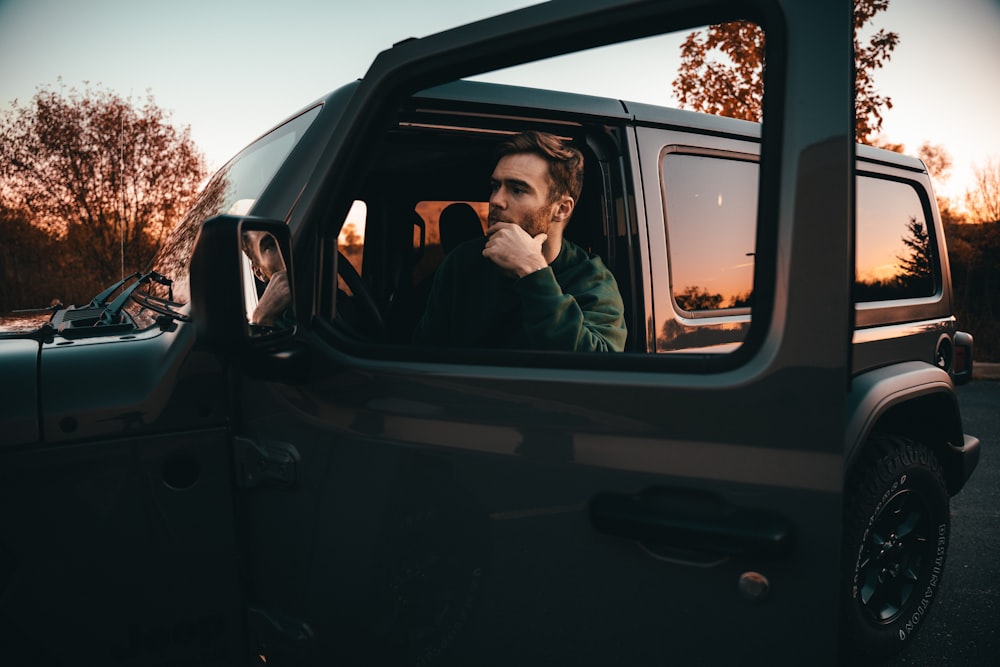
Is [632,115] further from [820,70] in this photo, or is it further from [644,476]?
[644,476]

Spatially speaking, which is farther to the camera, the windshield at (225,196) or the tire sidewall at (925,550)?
the tire sidewall at (925,550)

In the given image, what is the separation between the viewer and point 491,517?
4.45ft

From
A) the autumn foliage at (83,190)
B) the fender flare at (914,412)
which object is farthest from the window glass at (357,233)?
the autumn foliage at (83,190)

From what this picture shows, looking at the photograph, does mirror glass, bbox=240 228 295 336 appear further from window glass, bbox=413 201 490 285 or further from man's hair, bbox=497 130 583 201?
window glass, bbox=413 201 490 285

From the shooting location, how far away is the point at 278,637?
1540 millimetres

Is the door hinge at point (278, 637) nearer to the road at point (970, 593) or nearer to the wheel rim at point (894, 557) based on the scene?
the wheel rim at point (894, 557)

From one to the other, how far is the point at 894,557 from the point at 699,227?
1.47m

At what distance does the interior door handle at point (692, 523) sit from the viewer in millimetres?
1135

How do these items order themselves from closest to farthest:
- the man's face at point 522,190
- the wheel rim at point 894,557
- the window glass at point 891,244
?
the man's face at point 522,190, the wheel rim at point 894,557, the window glass at point 891,244

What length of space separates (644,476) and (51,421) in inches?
47.4

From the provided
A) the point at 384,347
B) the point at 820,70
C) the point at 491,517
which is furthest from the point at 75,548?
the point at 820,70

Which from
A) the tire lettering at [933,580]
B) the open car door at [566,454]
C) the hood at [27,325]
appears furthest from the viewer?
the tire lettering at [933,580]

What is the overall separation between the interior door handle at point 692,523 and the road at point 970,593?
2209mm

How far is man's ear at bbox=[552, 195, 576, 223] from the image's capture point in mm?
2150
